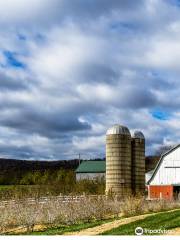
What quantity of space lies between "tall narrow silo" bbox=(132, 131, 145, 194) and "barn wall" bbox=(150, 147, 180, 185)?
2.48 m

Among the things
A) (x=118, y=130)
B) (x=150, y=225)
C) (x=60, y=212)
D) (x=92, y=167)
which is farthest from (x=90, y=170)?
(x=150, y=225)

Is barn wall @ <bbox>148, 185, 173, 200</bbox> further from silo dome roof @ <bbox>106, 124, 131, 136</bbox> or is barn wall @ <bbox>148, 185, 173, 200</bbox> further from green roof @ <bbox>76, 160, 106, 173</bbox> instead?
green roof @ <bbox>76, 160, 106, 173</bbox>

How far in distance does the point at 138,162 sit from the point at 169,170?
344cm

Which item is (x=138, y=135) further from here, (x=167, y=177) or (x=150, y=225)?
(x=150, y=225)

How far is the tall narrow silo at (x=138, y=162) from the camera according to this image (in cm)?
3838

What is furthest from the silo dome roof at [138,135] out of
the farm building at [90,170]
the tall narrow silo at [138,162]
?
the farm building at [90,170]

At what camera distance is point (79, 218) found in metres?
19.5

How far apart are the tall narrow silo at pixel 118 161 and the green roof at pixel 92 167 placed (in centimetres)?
3710

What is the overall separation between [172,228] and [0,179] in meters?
73.3

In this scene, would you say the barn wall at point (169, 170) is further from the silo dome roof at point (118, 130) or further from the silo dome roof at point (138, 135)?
the silo dome roof at point (118, 130)

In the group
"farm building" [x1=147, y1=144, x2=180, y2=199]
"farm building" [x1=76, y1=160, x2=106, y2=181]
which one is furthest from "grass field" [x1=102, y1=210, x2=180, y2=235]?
"farm building" [x1=76, y1=160, x2=106, y2=181]

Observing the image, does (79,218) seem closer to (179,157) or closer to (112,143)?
(112,143)

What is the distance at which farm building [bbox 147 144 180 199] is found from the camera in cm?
4022

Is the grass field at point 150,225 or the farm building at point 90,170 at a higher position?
the farm building at point 90,170
